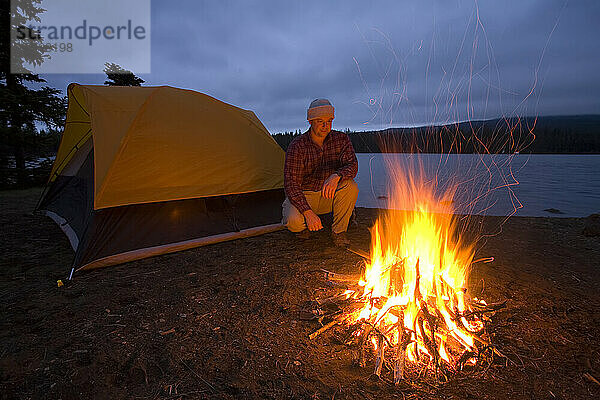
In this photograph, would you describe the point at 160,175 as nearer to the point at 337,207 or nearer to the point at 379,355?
the point at 337,207

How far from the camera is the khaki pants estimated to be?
14.9 ft

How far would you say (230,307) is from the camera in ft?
9.67

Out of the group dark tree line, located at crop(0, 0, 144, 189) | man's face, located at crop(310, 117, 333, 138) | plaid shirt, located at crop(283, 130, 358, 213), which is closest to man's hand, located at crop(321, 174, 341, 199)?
plaid shirt, located at crop(283, 130, 358, 213)

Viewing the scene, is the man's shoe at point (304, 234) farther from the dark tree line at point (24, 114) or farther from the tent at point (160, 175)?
the dark tree line at point (24, 114)

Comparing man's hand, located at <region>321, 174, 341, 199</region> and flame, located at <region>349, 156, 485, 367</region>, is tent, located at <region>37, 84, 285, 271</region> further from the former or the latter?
flame, located at <region>349, 156, 485, 367</region>

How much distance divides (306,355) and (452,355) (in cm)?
103

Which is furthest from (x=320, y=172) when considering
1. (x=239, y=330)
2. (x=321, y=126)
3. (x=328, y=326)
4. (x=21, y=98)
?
(x=21, y=98)

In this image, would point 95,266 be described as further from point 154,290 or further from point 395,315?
point 395,315

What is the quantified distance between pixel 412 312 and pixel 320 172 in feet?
9.01

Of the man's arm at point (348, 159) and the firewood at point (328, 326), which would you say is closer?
the firewood at point (328, 326)

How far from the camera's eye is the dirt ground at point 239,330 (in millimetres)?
1937

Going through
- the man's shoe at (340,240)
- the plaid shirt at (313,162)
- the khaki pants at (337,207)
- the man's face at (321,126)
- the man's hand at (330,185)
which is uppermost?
the man's face at (321,126)

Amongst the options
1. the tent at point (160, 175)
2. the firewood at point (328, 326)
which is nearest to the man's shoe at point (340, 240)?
the tent at point (160, 175)

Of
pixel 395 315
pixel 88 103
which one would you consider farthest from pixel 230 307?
pixel 88 103
